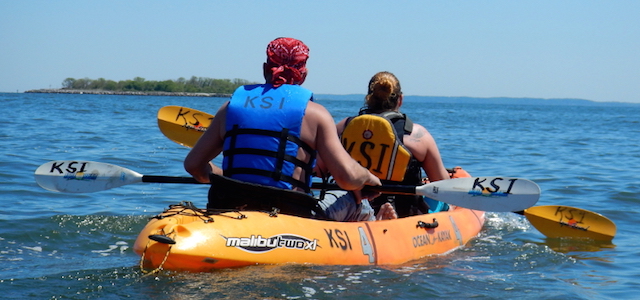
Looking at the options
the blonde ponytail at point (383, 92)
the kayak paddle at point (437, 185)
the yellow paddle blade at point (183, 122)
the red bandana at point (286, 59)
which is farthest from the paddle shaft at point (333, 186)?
the yellow paddle blade at point (183, 122)

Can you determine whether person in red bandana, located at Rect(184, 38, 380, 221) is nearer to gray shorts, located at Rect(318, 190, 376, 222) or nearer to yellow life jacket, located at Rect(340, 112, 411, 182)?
gray shorts, located at Rect(318, 190, 376, 222)

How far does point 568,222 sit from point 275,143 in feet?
12.8

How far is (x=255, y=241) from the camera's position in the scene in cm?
400

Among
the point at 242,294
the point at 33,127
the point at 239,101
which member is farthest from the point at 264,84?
the point at 33,127

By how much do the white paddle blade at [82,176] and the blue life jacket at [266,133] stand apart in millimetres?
1503

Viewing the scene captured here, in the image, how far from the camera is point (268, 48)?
13.7 feet

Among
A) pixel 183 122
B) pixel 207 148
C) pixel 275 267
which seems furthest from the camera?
pixel 183 122

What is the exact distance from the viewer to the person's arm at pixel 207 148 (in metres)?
4.11

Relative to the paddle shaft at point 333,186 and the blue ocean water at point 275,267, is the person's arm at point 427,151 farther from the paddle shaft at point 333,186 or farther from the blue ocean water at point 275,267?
the blue ocean water at point 275,267

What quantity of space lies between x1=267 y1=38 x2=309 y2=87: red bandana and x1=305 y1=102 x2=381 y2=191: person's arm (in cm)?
25

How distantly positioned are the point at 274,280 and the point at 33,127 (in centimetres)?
1640

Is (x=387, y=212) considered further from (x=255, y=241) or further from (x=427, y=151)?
(x=255, y=241)

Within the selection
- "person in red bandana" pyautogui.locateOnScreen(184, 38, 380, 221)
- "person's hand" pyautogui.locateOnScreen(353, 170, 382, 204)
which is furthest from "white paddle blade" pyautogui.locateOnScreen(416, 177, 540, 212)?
"person in red bandana" pyautogui.locateOnScreen(184, 38, 380, 221)

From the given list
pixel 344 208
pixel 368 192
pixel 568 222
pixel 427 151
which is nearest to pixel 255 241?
pixel 344 208
